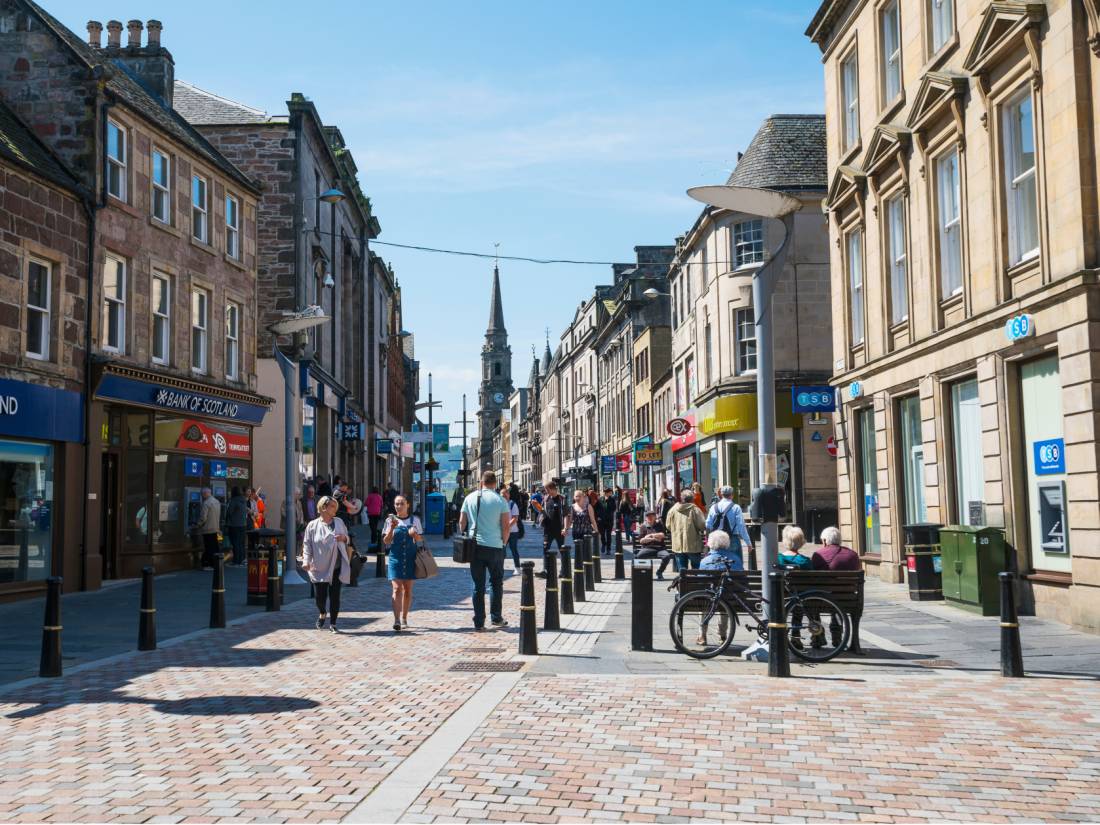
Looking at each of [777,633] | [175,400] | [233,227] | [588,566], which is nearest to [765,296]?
[777,633]

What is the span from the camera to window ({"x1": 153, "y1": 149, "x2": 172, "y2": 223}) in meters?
23.9

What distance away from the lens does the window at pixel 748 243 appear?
39.3 meters

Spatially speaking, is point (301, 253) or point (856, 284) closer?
point (856, 284)

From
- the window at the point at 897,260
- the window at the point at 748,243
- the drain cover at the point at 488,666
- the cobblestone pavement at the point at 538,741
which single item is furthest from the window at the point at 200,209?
the window at the point at 748,243

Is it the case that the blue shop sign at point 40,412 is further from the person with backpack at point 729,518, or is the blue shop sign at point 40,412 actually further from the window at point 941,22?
the window at point 941,22

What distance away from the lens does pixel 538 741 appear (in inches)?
295

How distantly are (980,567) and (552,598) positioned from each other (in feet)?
18.2

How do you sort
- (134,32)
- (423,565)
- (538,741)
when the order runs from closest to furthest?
1. (538,741)
2. (423,565)
3. (134,32)

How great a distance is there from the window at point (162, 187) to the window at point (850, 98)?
1405cm

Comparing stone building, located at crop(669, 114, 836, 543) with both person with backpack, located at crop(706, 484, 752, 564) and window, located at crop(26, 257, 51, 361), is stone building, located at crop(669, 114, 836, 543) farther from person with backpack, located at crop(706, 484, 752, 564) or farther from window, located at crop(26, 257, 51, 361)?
A: window, located at crop(26, 257, 51, 361)

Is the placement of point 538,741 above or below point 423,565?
below

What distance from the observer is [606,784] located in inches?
250

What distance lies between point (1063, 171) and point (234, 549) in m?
19.4

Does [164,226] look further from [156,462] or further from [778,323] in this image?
[778,323]
